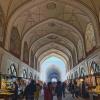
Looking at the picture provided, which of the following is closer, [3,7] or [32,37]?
[3,7]

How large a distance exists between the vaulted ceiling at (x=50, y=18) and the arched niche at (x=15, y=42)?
0.54 m

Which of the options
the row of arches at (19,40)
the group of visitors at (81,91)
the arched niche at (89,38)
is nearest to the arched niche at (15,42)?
the row of arches at (19,40)

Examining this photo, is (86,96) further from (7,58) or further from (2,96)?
(2,96)

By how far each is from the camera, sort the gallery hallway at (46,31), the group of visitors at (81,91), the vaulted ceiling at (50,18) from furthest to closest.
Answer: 1. the group of visitors at (81,91)
2. the vaulted ceiling at (50,18)
3. the gallery hallway at (46,31)

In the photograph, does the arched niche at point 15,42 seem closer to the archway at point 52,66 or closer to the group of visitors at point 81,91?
the group of visitors at point 81,91

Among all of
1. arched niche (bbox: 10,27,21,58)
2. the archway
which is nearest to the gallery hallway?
arched niche (bbox: 10,27,21,58)

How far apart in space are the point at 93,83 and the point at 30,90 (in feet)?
13.9

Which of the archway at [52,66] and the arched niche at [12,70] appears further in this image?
the archway at [52,66]

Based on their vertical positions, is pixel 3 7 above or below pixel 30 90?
above

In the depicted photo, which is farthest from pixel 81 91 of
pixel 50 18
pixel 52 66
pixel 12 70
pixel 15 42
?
pixel 52 66

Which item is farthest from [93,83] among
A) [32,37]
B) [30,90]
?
[32,37]

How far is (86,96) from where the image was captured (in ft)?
40.5

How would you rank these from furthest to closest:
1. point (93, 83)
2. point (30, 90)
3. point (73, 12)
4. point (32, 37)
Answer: point (32, 37) < point (73, 12) < point (93, 83) < point (30, 90)

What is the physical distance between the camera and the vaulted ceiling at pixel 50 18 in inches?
470
